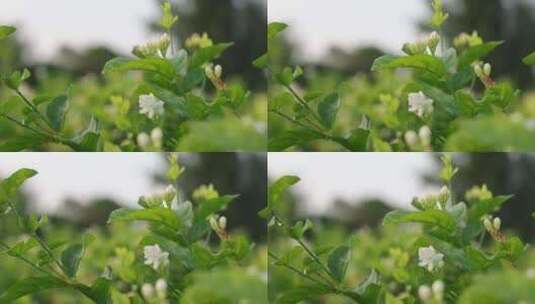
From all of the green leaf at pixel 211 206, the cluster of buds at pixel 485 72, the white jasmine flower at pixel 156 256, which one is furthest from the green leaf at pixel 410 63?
the white jasmine flower at pixel 156 256

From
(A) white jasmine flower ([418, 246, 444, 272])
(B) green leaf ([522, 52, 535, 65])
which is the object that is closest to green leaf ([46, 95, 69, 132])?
(A) white jasmine flower ([418, 246, 444, 272])

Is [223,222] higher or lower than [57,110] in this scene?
lower

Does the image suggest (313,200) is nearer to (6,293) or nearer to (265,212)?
(265,212)

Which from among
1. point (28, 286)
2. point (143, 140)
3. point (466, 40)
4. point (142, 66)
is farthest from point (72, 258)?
point (466, 40)

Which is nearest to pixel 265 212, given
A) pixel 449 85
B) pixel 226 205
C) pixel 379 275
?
pixel 226 205

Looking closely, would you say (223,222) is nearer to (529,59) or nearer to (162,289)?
(162,289)

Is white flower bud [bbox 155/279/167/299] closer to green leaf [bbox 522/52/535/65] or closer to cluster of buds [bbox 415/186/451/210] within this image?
cluster of buds [bbox 415/186/451/210]
